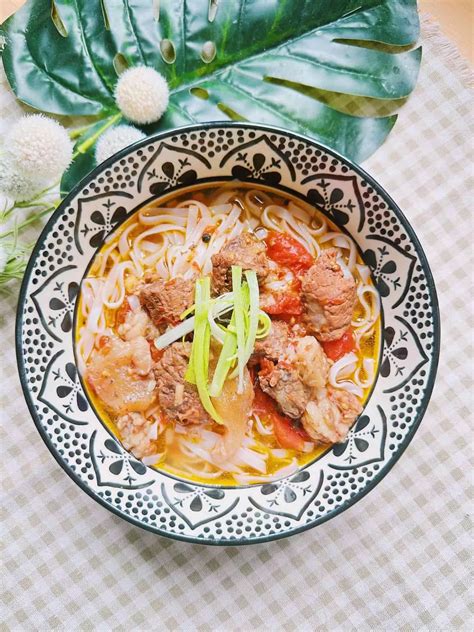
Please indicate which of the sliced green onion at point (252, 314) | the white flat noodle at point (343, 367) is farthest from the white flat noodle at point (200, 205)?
the white flat noodle at point (343, 367)

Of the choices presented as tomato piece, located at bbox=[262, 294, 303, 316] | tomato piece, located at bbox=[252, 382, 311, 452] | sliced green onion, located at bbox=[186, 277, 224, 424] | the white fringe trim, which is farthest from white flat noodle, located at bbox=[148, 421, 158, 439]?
the white fringe trim

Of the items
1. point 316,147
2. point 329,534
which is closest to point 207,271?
point 316,147

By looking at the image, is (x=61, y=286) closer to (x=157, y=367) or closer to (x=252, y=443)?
(x=157, y=367)

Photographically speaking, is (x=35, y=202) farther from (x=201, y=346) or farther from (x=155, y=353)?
(x=201, y=346)

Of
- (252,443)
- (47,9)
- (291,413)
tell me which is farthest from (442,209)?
(47,9)

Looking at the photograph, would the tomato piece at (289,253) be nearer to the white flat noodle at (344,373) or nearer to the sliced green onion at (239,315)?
the sliced green onion at (239,315)
